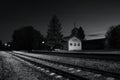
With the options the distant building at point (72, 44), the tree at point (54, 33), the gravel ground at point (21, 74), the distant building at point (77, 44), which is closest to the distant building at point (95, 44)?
the distant building at point (77, 44)

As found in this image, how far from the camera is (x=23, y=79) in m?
8.62

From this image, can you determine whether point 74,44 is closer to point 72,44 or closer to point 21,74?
point 72,44

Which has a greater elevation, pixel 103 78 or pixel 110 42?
pixel 110 42

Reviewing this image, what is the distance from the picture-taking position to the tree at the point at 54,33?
62.8m

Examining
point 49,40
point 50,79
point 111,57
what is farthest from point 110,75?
point 49,40

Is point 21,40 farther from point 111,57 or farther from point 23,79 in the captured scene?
point 23,79

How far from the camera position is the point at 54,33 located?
68.1 m

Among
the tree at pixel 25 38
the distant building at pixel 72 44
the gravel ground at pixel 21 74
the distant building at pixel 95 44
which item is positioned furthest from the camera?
the tree at pixel 25 38

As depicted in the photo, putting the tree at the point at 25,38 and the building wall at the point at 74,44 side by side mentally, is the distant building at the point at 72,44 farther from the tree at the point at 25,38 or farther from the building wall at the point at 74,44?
the tree at the point at 25,38

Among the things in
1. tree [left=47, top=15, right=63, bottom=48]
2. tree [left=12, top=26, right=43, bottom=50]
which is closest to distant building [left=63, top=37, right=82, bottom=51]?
tree [left=47, top=15, right=63, bottom=48]

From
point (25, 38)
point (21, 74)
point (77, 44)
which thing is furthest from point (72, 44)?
point (21, 74)

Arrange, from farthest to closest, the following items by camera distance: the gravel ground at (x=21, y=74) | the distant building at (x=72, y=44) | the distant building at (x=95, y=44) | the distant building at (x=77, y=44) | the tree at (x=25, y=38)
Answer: the tree at (x=25, y=38)
the distant building at (x=95, y=44)
the distant building at (x=77, y=44)
the distant building at (x=72, y=44)
the gravel ground at (x=21, y=74)

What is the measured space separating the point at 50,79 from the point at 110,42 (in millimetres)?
51537

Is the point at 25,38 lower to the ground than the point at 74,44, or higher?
higher
